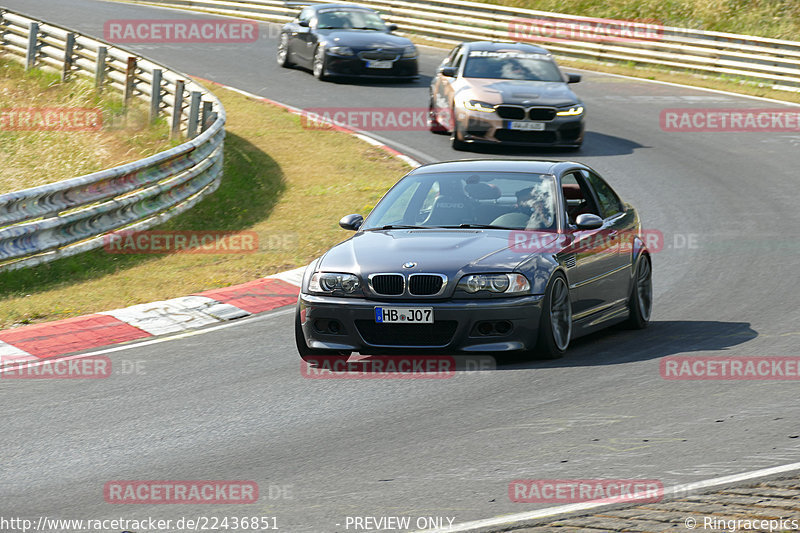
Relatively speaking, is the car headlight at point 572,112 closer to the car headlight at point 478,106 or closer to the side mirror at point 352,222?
the car headlight at point 478,106

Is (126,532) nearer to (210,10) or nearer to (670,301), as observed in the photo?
(670,301)

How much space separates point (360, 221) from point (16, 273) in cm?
Result: 431

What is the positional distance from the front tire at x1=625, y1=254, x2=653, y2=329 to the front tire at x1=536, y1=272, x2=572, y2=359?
4.35 feet

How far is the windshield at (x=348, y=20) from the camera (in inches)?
1091

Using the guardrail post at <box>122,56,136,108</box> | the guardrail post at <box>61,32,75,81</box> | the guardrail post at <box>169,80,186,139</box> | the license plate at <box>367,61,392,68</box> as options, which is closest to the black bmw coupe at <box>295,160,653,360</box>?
the guardrail post at <box>169,80,186,139</box>

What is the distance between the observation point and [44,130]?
23031 mm

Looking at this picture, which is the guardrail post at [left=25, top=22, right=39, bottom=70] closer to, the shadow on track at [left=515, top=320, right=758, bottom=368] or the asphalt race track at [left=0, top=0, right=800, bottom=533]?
the asphalt race track at [left=0, top=0, right=800, bottom=533]

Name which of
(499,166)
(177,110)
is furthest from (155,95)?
(499,166)

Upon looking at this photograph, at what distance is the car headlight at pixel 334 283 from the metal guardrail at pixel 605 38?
68.1 feet

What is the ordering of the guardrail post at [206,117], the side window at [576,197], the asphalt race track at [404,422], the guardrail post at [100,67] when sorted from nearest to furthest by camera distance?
the asphalt race track at [404,422] < the side window at [576,197] < the guardrail post at [206,117] < the guardrail post at [100,67]

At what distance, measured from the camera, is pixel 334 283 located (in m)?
8.98

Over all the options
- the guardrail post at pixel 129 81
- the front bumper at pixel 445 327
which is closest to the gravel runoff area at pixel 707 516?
the front bumper at pixel 445 327

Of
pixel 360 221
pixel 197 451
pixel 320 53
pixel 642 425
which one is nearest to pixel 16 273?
pixel 360 221

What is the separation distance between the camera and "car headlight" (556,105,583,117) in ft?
66.2
